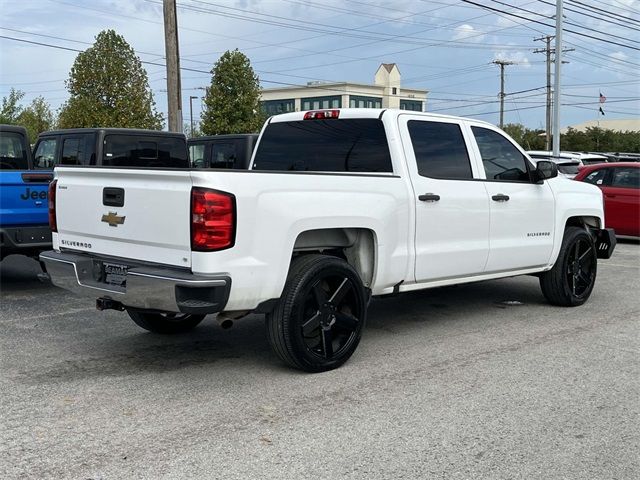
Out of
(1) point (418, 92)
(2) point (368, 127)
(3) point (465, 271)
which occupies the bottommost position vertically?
(3) point (465, 271)

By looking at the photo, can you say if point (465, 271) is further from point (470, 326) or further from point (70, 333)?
point (70, 333)

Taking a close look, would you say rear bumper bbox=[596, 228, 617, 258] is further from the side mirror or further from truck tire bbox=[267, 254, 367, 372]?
truck tire bbox=[267, 254, 367, 372]

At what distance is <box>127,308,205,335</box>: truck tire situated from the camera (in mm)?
6410

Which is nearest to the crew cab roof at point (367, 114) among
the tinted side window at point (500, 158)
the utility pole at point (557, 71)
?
the tinted side window at point (500, 158)

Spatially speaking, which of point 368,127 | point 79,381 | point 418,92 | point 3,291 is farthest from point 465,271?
point 418,92

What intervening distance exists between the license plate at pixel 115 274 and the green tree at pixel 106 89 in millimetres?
24451

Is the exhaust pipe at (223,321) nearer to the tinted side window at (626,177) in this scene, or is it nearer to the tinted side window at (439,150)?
the tinted side window at (439,150)

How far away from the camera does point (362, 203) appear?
554 centimetres

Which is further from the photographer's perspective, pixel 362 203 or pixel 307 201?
pixel 362 203

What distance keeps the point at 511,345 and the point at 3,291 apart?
6.14m

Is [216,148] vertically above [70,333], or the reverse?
[216,148]

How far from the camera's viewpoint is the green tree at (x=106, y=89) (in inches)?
1129

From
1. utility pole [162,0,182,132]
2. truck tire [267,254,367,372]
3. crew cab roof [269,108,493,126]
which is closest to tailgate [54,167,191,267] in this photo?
truck tire [267,254,367,372]

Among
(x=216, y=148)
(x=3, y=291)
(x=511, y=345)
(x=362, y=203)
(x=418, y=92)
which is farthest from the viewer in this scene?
(x=418, y=92)
